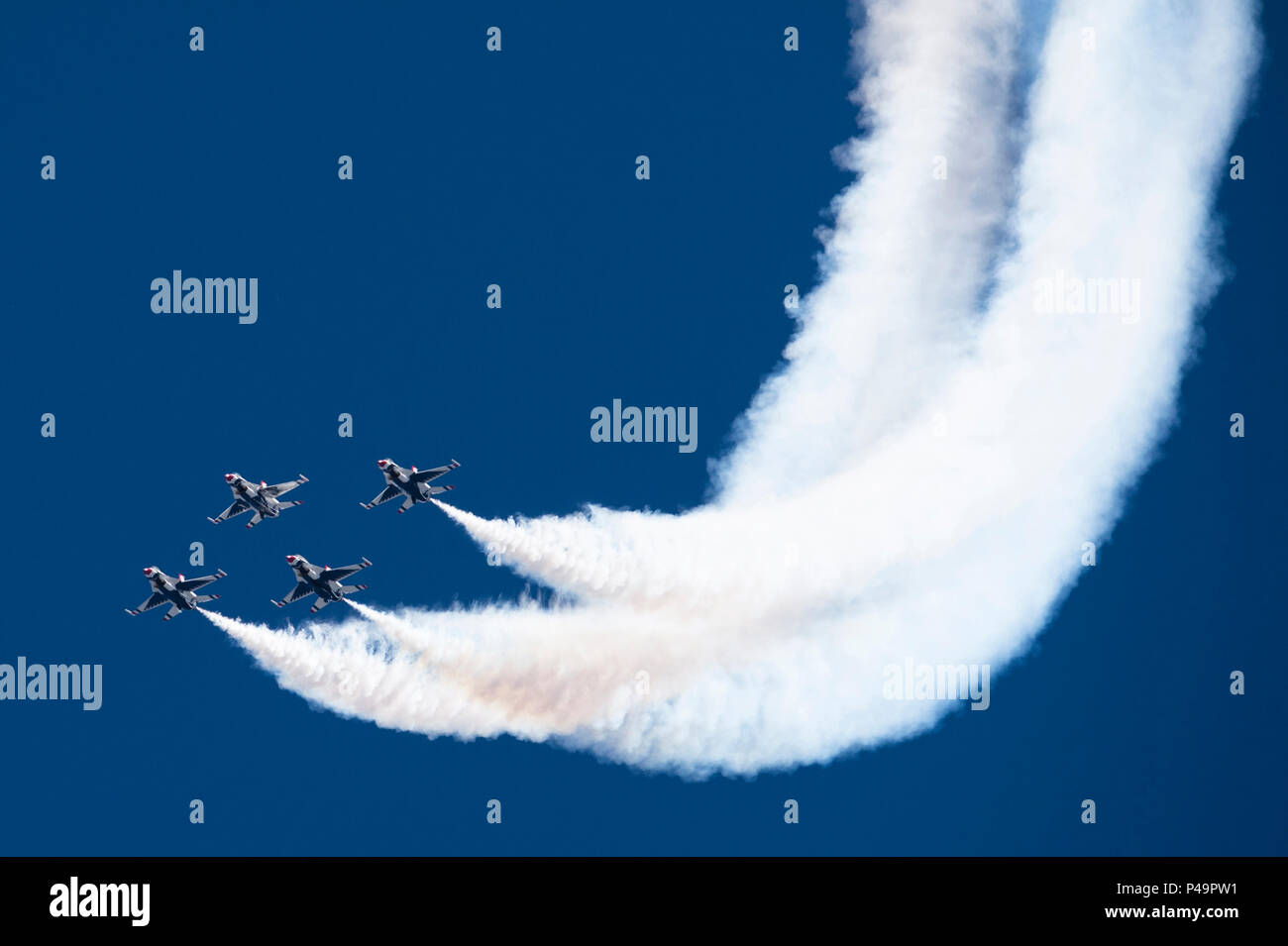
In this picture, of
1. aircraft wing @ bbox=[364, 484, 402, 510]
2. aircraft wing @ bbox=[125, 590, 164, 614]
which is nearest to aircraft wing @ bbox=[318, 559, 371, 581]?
aircraft wing @ bbox=[364, 484, 402, 510]

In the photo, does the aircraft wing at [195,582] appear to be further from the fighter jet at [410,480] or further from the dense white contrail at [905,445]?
the fighter jet at [410,480]

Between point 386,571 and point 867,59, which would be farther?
point 386,571

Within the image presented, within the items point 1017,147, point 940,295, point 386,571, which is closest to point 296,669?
point 386,571

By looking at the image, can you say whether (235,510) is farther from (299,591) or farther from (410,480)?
(410,480)

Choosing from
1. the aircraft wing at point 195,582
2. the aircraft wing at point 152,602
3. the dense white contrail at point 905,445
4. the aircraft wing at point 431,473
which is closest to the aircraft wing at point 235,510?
the aircraft wing at point 195,582

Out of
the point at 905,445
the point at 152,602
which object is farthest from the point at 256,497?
the point at 905,445
